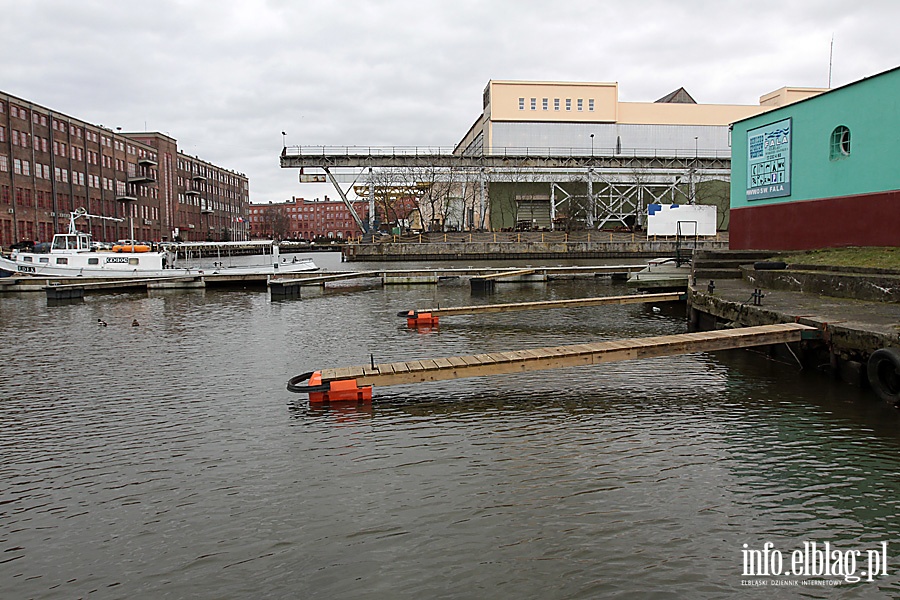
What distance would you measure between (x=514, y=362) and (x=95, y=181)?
74923 mm

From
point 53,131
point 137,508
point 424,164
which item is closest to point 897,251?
point 137,508

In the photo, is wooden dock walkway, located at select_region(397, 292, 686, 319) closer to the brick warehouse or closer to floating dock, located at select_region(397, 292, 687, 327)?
floating dock, located at select_region(397, 292, 687, 327)

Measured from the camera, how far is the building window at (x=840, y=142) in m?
19.4

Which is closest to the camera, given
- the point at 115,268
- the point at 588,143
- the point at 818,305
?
the point at 818,305

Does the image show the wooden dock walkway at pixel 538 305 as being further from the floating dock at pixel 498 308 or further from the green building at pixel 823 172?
the green building at pixel 823 172

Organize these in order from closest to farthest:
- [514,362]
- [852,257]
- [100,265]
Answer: [514,362] → [852,257] → [100,265]

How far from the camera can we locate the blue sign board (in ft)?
73.4

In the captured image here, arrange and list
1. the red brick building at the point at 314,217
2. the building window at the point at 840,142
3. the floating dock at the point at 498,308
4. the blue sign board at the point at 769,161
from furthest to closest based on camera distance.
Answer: the red brick building at the point at 314,217, the blue sign board at the point at 769,161, the building window at the point at 840,142, the floating dock at the point at 498,308

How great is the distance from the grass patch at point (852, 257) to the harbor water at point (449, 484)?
4437mm

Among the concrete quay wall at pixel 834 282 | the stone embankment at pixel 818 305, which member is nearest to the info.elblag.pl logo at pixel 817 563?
the stone embankment at pixel 818 305

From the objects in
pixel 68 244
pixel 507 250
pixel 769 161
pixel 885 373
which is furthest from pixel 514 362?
pixel 507 250

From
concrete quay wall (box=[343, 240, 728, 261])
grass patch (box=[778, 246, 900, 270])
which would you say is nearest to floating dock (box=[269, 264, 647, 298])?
grass patch (box=[778, 246, 900, 270])

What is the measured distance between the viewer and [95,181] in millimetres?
72188

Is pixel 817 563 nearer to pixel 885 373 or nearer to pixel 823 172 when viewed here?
pixel 885 373
